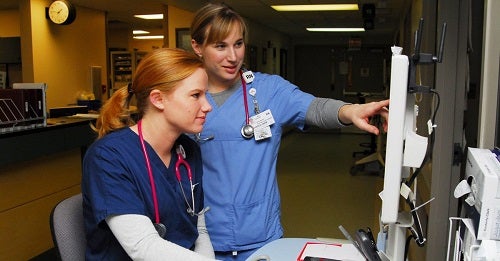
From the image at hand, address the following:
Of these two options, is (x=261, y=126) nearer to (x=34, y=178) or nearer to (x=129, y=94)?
(x=129, y=94)

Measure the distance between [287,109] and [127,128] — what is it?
59 cm

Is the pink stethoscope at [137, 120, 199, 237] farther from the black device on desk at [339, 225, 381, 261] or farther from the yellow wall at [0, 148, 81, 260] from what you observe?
the yellow wall at [0, 148, 81, 260]

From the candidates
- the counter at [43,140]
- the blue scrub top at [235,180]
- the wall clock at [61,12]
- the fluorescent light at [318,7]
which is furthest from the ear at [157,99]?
the fluorescent light at [318,7]

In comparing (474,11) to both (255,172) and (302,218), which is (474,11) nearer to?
(255,172)

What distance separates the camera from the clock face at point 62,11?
19.2 feet

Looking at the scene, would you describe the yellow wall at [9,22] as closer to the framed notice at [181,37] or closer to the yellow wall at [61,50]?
the yellow wall at [61,50]

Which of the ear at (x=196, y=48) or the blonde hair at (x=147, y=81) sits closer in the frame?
the blonde hair at (x=147, y=81)

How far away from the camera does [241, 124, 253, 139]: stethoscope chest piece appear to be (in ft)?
5.10

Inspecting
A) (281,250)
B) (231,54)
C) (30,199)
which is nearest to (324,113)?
(231,54)

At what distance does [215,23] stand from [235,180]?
1.70ft

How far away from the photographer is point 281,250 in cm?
149

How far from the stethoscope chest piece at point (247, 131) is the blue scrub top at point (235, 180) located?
0.04 feet

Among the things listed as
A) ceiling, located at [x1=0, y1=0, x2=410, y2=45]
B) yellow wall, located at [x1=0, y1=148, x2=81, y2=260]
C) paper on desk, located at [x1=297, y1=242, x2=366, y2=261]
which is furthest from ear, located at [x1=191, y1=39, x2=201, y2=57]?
ceiling, located at [x1=0, y1=0, x2=410, y2=45]

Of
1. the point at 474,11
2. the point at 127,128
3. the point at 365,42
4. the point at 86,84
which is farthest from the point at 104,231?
the point at 365,42
